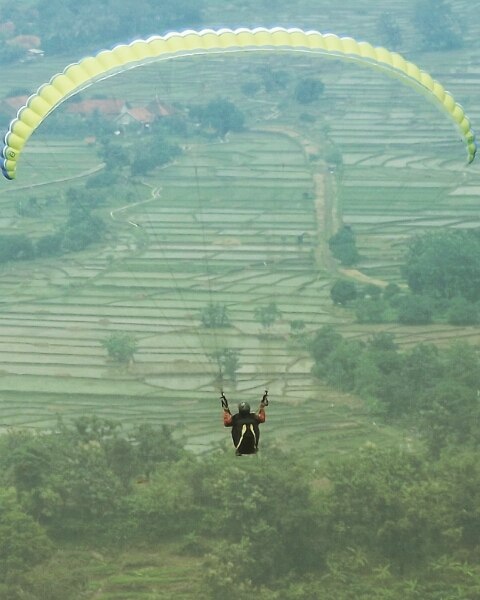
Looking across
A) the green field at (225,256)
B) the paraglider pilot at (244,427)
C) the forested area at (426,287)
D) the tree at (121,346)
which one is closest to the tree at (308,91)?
the green field at (225,256)

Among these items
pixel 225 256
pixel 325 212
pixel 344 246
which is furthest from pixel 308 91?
pixel 225 256

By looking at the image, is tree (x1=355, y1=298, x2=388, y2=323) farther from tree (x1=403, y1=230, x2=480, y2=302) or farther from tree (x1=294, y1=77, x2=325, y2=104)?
tree (x1=294, y1=77, x2=325, y2=104)

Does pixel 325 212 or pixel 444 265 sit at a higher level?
pixel 325 212

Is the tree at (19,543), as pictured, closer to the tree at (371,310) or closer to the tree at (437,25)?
the tree at (371,310)

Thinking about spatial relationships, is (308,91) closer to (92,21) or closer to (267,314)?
(92,21)

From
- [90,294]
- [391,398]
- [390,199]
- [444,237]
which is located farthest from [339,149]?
[391,398]

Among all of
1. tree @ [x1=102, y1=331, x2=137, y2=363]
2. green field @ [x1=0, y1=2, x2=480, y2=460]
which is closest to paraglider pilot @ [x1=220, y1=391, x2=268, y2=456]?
green field @ [x1=0, y1=2, x2=480, y2=460]
